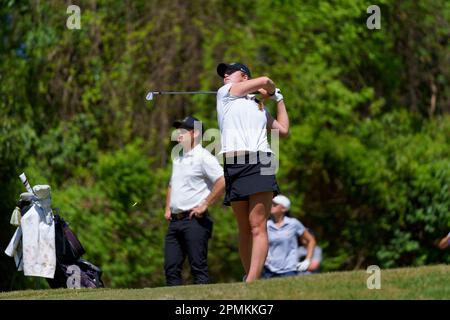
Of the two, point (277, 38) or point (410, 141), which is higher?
point (277, 38)

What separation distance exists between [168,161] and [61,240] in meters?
6.26

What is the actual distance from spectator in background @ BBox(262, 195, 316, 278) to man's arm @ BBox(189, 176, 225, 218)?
172cm

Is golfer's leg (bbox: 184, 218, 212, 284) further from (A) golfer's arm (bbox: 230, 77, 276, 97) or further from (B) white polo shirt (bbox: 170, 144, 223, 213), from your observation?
(A) golfer's arm (bbox: 230, 77, 276, 97)

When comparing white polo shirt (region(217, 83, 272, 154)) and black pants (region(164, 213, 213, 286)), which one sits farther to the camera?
black pants (region(164, 213, 213, 286))

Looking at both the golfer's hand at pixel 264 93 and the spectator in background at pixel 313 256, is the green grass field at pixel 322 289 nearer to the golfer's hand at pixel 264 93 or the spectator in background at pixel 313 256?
the golfer's hand at pixel 264 93

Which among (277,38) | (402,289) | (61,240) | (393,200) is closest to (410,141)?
(393,200)

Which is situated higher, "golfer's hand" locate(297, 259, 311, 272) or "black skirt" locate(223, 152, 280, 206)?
"black skirt" locate(223, 152, 280, 206)

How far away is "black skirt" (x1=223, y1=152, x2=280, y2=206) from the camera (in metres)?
9.90

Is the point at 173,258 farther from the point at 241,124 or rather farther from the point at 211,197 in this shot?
the point at 241,124

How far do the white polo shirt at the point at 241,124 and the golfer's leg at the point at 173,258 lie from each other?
2012 millimetres

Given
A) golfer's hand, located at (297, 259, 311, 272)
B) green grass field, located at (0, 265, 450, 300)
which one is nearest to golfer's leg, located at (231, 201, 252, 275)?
green grass field, located at (0, 265, 450, 300)

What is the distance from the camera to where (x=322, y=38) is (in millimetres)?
18875

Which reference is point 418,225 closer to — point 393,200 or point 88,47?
point 393,200

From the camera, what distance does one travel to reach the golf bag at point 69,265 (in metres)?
11.5
